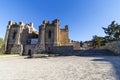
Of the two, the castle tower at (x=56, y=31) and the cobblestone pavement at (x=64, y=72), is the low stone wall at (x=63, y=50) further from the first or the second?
the cobblestone pavement at (x=64, y=72)

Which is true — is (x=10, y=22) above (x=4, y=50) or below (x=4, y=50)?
above

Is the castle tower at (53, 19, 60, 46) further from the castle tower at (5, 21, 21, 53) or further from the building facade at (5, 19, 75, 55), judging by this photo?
the castle tower at (5, 21, 21, 53)

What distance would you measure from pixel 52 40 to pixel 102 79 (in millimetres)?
29984

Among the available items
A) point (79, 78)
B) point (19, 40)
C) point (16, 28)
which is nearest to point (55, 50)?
point (19, 40)

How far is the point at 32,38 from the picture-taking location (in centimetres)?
3788

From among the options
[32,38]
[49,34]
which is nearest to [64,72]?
[49,34]

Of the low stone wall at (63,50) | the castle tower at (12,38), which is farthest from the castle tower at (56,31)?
the castle tower at (12,38)

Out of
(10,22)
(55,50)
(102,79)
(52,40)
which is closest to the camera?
(102,79)

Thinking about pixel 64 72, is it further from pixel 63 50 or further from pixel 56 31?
pixel 56 31

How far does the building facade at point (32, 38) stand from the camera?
1367 inches

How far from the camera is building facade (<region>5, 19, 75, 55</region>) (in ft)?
114

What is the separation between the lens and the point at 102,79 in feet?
17.2

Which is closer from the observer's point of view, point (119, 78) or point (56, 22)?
point (119, 78)

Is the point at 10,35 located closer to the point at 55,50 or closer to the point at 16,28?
the point at 16,28
